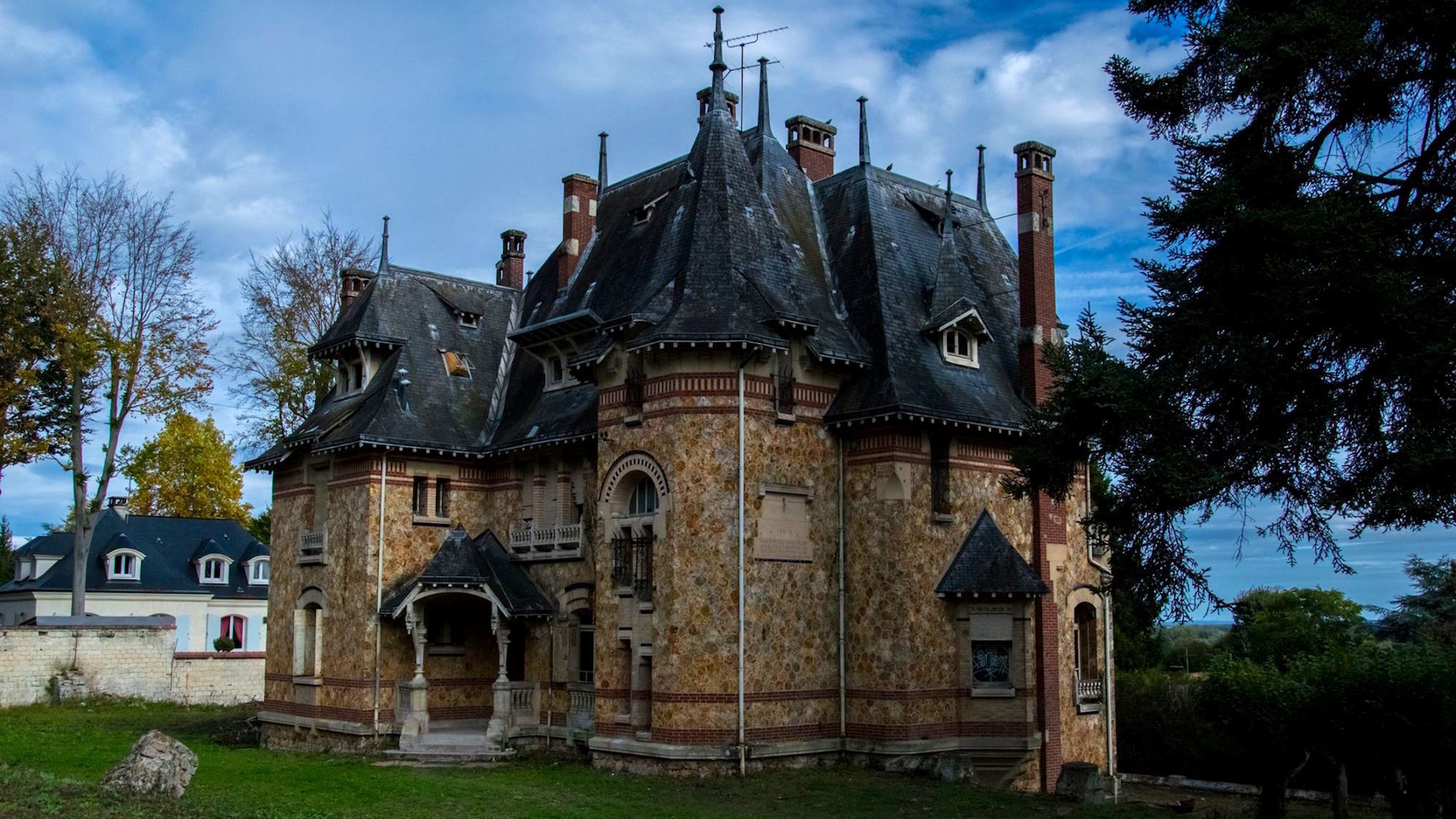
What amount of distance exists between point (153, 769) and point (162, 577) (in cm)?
3967

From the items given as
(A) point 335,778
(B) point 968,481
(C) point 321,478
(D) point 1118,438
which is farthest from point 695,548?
(C) point 321,478

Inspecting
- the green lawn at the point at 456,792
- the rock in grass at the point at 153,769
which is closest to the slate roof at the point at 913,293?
the green lawn at the point at 456,792

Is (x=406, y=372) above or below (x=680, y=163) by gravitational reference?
below

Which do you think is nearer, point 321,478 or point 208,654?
point 321,478

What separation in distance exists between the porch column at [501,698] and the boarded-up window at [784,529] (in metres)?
6.44

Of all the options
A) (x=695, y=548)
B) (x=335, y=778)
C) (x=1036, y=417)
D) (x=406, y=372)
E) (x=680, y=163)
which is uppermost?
Answer: (x=680, y=163)

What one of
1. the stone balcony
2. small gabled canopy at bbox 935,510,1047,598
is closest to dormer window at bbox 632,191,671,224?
the stone balcony

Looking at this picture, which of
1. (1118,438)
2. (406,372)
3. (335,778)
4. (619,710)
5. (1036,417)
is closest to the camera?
(1118,438)

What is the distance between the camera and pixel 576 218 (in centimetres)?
3206

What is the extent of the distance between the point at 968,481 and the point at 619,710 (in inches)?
311

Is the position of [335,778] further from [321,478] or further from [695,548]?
[321,478]

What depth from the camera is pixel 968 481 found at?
986 inches

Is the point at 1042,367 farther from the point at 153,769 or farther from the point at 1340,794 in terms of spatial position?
the point at 153,769

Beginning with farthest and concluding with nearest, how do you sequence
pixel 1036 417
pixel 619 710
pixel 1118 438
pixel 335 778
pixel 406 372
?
pixel 406 372 → pixel 619 710 → pixel 335 778 → pixel 1036 417 → pixel 1118 438
